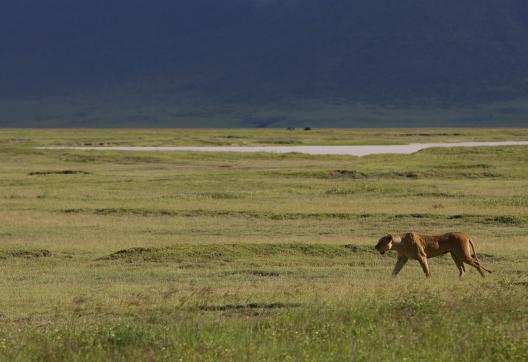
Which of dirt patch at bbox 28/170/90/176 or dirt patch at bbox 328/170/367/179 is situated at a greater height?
dirt patch at bbox 328/170/367/179

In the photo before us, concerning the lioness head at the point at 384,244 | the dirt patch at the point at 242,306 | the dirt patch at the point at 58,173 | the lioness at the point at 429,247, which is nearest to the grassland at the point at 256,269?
the dirt patch at the point at 242,306

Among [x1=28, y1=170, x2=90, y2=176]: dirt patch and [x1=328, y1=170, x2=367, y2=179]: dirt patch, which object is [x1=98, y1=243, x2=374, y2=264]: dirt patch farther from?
[x1=28, y1=170, x2=90, y2=176]: dirt patch

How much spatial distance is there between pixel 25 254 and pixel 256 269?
5.01 meters

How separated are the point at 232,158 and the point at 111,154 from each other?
7219 mm

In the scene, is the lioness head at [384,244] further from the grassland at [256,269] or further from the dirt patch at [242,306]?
the dirt patch at [242,306]

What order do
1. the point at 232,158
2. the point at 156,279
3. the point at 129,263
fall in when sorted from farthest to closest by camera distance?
the point at 232,158, the point at 129,263, the point at 156,279

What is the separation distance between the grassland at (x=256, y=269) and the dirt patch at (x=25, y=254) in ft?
→ 0.13

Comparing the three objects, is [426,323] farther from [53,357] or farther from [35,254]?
[35,254]

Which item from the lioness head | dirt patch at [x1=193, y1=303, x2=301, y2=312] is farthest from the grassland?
the lioness head

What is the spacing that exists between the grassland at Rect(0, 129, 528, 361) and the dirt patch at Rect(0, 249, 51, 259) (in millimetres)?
40

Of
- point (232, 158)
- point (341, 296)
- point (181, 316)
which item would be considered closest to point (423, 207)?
point (341, 296)

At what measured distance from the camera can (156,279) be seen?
1800 centimetres

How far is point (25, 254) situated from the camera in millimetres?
21234

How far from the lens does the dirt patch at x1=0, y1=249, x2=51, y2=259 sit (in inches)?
832
